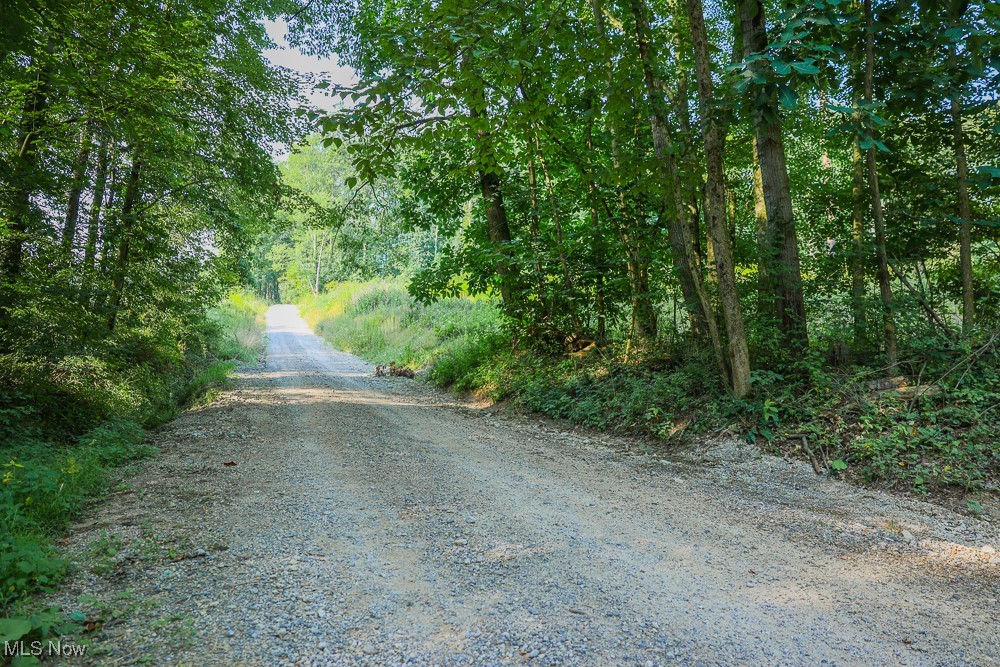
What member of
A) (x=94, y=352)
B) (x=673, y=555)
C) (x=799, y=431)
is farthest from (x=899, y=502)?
(x=94, y=352)

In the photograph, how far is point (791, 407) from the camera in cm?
607

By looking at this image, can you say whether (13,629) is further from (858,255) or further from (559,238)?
(559,238)

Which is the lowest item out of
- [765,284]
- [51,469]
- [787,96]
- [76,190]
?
[51,469]

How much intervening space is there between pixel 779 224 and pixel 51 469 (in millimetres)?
8465

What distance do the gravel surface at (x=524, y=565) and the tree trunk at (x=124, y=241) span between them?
3811 mm

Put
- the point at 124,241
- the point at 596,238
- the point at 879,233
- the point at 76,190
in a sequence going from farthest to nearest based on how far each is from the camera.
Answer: the point at 596,238 < the point at 124,241 < the point at 76,190 < the point at 879,233

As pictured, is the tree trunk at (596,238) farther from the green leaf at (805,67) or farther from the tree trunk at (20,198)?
the tree trunk at (20,198)

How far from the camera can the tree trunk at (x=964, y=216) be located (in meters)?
6.10

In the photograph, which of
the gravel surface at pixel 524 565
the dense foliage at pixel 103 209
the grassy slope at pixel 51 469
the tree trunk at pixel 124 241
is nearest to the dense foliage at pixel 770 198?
the gravel surface at pixel 524 565

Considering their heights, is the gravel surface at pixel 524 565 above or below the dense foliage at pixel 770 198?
below

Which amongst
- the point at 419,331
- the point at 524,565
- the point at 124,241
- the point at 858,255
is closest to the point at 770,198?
the point at 858,255

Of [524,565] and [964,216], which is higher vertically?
[964,216]

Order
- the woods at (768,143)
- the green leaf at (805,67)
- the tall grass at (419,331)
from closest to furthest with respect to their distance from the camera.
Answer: the green leaf at (805,67) < the woods at (768,143) < the tall grass at (419,331)

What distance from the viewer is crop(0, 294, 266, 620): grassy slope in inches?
119
